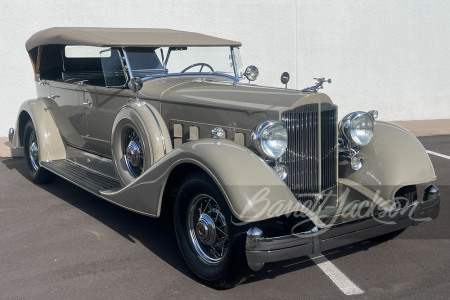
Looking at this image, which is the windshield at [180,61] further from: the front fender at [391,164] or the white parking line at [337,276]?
the white parking line at [337,276]

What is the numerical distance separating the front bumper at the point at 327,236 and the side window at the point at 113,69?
7.55ft

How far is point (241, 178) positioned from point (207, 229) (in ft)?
1.60

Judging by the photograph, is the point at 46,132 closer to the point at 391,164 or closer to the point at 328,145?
the point at 328,145

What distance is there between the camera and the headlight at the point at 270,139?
138 inches

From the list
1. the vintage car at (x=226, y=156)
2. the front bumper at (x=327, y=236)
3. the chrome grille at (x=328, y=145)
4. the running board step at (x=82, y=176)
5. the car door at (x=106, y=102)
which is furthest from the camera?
the car door at (x=106, y=102)

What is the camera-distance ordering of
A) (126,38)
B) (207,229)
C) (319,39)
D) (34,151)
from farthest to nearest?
(319,39) → (34,151) → (126,38) → (207,229)

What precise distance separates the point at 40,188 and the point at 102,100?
1595 millimetres

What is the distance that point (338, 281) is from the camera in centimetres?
353

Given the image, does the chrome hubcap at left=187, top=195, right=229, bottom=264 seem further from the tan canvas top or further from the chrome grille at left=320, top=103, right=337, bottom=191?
the tan canvas top

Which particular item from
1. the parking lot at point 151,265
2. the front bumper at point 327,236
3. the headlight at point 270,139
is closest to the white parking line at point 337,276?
the parking lot at point 151,265

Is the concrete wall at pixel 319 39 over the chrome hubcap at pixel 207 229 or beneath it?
over

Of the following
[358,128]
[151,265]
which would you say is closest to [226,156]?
[151,265]

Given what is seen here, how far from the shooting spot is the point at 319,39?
32.1 feet

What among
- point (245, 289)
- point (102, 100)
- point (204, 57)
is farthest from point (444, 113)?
point (245, 289)
